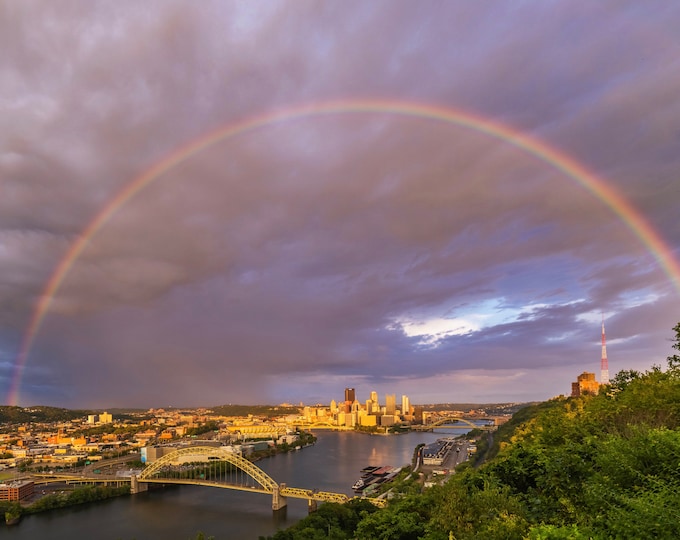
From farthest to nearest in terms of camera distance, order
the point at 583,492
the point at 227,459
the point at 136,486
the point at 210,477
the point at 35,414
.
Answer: the point at 35,414 < the point at 210,477 < the point at 227,459 < the point at 136,486 < the point at 583,492

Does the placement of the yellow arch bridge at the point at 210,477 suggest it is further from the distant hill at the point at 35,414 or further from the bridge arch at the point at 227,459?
the distant hill at the point at 35,414

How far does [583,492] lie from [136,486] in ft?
81.4

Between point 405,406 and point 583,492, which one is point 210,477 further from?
point 405,406

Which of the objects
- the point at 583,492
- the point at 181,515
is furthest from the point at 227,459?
the point at 583,492

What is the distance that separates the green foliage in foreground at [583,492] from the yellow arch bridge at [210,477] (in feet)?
39.8

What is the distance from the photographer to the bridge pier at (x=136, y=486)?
23.1m

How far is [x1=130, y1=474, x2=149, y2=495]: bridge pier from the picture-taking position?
23.1m

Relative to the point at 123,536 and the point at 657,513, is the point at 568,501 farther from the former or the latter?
the point at 123,536

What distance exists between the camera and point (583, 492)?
404 cm

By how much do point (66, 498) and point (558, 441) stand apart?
2097cm

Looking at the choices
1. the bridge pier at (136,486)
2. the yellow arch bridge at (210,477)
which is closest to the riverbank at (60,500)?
the bridge pier at (136,486)

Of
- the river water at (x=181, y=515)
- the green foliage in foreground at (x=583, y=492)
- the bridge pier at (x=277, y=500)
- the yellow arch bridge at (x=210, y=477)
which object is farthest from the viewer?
the yellow arch bridge at (x=210, y=477)

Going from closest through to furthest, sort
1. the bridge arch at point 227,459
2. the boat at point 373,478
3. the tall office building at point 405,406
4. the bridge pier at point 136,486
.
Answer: the bridge arch at point 227,459, the boat at point 373,478, the bridge pier at point 136,486, the tall office building at point 405,406

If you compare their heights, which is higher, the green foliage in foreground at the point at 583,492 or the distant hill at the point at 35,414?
the green foliage in foreground at the point at 583,492
